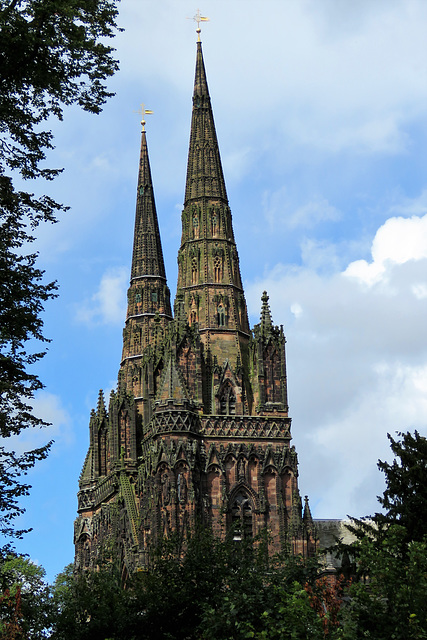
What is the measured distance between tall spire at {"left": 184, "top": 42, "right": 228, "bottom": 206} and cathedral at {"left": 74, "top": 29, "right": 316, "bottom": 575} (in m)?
0.09

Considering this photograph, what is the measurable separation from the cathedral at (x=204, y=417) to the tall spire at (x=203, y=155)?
0.30 ft

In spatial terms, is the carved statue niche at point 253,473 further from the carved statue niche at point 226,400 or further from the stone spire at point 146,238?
the stone spire at point 146,238

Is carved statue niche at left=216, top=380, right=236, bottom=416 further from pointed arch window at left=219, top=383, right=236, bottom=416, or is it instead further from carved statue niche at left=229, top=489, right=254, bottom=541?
carved statue niche at left=229, top=489, right=254, bottom=541

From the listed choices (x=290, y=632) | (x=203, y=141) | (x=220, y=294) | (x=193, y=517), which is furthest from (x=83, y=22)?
(x=203, y=141)

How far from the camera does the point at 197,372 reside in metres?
71.6

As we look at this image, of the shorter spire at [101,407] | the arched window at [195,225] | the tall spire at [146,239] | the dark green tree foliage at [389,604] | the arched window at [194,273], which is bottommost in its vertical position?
the dark green tree foliage at [389,604]

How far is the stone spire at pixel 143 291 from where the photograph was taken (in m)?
88.2

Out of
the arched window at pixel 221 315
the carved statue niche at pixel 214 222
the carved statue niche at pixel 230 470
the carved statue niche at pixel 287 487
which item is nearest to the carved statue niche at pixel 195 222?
the carved statue niche at pixel 214 222

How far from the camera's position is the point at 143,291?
91.6 meters

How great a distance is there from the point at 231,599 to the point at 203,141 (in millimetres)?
47131

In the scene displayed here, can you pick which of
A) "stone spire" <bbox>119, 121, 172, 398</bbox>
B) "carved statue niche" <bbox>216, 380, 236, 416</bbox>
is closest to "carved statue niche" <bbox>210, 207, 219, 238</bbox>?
"stone spire" <bbox>119, 121, 172, 398</bbox>

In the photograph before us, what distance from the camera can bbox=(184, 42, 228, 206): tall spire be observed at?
3155 inches

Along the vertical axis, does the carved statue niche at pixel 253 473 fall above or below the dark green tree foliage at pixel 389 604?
above

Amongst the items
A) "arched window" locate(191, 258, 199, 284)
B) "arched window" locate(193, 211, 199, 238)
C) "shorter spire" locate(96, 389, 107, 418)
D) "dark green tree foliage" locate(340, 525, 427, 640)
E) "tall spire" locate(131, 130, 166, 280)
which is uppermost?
"tall spire" locate(131, 130, 166, 280)
